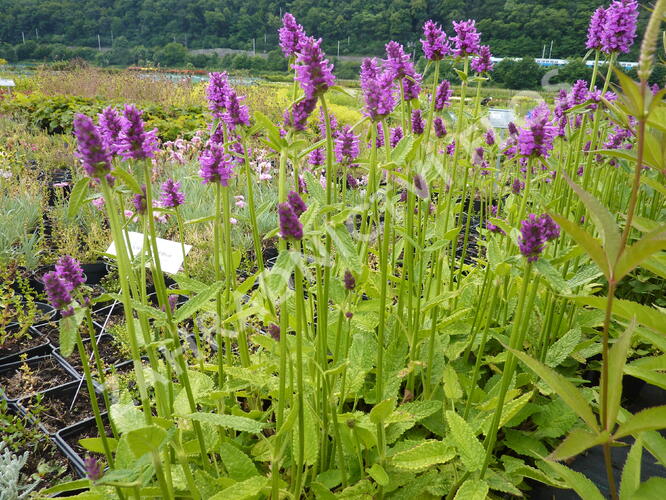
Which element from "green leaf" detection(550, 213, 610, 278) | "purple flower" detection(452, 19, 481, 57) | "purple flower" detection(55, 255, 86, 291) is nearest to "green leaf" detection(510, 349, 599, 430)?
"green leaf" detection(550, 213, 610, 278)

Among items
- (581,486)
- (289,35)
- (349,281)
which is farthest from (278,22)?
(581,486)

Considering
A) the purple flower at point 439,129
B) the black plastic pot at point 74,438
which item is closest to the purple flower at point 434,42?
the purple flower at point 439,129

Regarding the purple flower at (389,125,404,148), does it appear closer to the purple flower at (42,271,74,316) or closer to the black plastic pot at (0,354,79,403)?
the purple flower at (42,271,74,316)

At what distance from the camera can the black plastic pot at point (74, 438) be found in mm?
1646

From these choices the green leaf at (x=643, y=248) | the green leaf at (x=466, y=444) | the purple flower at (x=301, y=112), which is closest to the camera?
the green leaf at (x=643, y=248)

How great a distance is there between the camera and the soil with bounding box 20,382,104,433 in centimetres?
191

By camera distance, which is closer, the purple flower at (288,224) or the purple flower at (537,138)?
the purple flower at (288,224)

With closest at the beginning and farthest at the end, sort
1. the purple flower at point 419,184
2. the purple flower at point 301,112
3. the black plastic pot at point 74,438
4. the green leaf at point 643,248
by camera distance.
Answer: the green leaf at point 643,248
the purple flower at point 301,112
the purple flower at point 419,184
the black plastic pot at point 74,438

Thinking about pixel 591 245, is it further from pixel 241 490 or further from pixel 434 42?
pixel 434 42

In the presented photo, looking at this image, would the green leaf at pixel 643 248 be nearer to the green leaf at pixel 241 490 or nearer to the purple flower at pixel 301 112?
the purple flower at pixel 301 112

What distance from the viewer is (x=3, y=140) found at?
6844mm

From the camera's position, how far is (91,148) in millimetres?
754

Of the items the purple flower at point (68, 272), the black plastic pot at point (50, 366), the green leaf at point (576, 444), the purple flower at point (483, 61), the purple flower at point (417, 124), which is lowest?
the black plastic pot at point (50, 366)

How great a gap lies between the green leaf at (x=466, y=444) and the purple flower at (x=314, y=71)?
0.82 m
